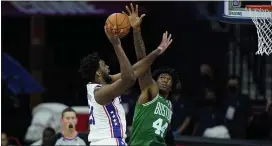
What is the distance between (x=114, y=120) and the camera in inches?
284

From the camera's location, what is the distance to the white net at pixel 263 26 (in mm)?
9038

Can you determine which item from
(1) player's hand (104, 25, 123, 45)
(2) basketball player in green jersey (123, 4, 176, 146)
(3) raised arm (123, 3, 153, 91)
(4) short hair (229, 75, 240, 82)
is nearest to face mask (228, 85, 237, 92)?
(4) short hair (229, 75, 240, 82)

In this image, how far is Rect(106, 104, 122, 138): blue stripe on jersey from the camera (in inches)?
283

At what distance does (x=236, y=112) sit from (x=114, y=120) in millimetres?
5496

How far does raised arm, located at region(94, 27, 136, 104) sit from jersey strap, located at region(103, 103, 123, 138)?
0.48 ft

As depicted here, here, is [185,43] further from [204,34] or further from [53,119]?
[53,119]

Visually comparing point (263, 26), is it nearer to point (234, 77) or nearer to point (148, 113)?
point (148, 113)

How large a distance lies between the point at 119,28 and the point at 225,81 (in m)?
6.38

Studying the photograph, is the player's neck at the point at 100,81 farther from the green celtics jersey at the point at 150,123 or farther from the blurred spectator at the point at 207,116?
the blurred spectator at the point at 207,116

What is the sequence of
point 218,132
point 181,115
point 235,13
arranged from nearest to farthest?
point 235,13, point 218,132, point 181,115

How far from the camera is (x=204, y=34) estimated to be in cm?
1404

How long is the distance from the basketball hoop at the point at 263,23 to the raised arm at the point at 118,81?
254cm

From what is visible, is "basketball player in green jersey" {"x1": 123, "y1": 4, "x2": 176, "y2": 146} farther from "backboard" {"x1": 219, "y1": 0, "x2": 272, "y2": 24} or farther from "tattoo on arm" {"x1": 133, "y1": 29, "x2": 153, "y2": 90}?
"backboard" {"x1": 219, "y1": 0, "x2": 272, "y2": 24}

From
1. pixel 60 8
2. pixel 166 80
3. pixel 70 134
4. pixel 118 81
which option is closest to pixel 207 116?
pixel 70 134
